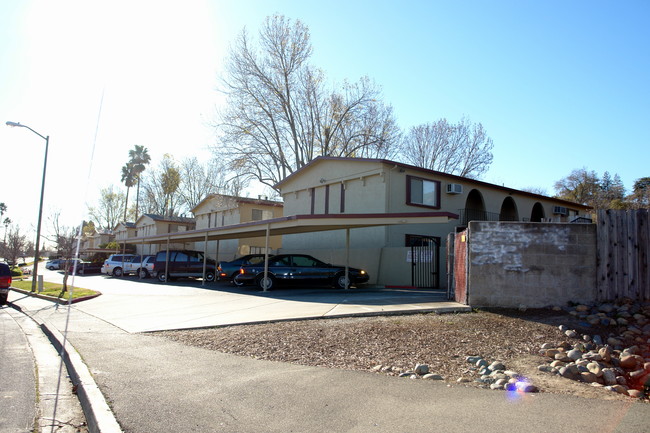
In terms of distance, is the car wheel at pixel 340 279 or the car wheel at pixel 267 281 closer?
the car wheel at pixel 267 281

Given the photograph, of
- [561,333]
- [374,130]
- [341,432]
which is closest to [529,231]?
[561,333]

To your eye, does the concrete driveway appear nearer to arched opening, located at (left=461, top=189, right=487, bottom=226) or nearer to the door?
the door

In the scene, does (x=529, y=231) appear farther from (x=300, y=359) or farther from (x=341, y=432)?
(x=341, y=432)

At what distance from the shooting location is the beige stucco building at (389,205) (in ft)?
66.5

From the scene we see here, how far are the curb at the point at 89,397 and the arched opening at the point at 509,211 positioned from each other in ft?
86.7

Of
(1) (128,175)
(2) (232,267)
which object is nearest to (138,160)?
(1) (128,175)

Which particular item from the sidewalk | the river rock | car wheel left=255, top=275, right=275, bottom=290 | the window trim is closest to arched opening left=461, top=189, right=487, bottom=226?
the window trim

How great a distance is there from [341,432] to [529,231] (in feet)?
25.0

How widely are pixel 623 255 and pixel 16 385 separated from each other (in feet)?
35.4

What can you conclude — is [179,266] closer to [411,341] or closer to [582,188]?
[411,341]

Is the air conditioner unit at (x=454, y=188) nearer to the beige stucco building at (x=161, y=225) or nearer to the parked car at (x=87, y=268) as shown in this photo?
the beige stucco building at (x=161, y=225)

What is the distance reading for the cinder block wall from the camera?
9961 millimetres

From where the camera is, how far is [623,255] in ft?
31.8

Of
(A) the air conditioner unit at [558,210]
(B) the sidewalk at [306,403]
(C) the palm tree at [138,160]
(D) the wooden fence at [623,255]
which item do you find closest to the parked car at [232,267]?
(B) the sidewalk at [306,403]
